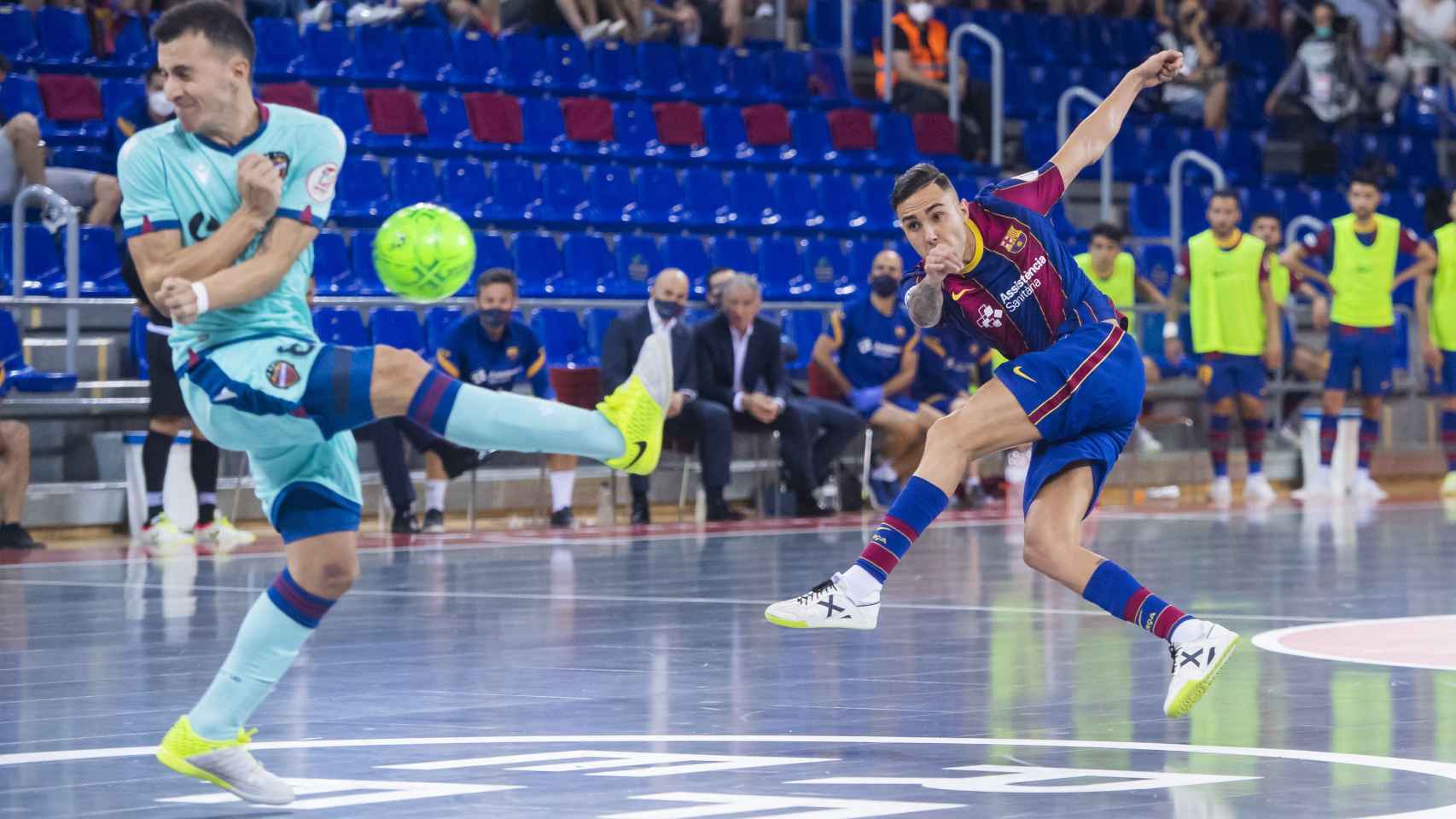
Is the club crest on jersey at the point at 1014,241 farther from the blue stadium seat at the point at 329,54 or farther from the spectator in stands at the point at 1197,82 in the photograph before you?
the spectator in stands at the point at 1197,82

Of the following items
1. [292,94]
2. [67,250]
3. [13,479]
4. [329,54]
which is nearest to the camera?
[13,479]

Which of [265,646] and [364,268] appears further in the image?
→ [364,268]

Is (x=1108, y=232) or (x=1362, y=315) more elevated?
(x=1108, y=232)

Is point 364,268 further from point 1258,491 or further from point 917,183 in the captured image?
point 917,183

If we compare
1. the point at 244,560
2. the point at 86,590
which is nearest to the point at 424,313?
the point at 244,560

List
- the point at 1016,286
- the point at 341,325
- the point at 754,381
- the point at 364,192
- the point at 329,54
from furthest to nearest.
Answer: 1. the point at 329,54
2. the point at 364,192
3. the point at 754,381
4. the point at 341,325
5. the point at 1016,286

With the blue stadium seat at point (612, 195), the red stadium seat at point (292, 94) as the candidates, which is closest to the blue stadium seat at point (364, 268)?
the red stadium seat at point (292, 94)

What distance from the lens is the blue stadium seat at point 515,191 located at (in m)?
17.8

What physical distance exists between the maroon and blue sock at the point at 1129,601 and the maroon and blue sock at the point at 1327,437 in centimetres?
1224

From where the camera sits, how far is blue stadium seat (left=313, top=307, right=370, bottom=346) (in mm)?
15320

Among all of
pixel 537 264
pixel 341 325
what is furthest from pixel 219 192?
pixel 537 264

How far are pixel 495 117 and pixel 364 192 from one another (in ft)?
6.39

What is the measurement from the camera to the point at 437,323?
16047mm

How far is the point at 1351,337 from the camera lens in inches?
715
